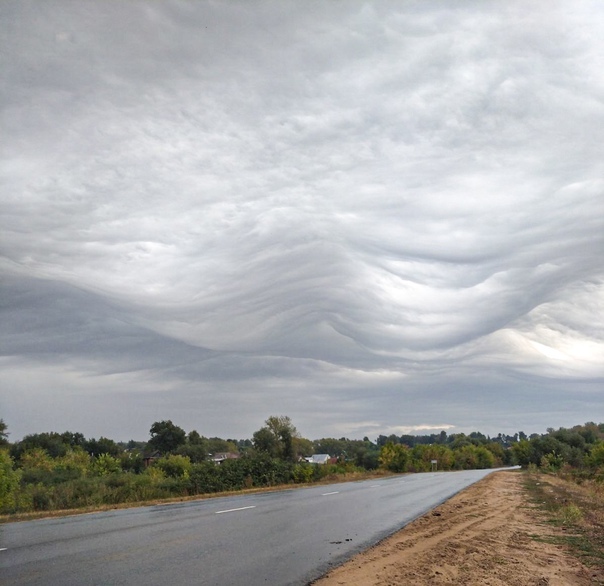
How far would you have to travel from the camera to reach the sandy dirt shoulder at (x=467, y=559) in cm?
906

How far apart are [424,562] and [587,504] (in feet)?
46.2

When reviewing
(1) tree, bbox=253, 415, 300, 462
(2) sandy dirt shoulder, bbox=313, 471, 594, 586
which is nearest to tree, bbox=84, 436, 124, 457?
(1) tree, bbox=253, 415, 300, 462

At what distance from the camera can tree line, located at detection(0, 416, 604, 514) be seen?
26.6 m

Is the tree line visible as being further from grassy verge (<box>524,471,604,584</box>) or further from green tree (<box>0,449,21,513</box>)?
grassy verge (<box>524,471,604,584</box>)

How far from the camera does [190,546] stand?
37.9ft

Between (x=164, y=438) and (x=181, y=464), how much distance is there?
5551 centimetres

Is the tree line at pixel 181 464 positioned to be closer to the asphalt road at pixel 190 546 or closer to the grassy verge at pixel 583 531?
the asphalt road at pixel 190 546

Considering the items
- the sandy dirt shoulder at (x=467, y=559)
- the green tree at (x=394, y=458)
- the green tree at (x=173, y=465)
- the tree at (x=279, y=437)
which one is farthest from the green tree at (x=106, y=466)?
the green tree at (x=394, y=458)

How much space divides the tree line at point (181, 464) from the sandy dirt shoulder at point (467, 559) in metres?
14.7

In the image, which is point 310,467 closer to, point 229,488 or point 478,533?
point 229,488

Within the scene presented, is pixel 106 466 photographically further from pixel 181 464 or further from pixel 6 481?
pixel 6 481

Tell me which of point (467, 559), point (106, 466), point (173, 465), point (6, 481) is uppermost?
point (106, 466)

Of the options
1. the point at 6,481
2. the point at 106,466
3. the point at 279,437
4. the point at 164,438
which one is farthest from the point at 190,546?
the point at 164,438

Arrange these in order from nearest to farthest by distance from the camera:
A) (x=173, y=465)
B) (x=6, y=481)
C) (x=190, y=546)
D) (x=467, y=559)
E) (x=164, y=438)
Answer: (x=467, y=559) < (x=190, y=546) < (x=6, y=481) < (x=173, y=465) < (x=164, y=438)
